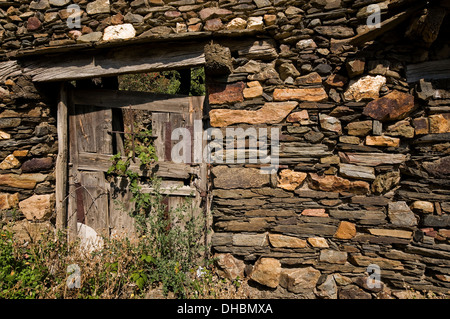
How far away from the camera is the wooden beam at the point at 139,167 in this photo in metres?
2.87

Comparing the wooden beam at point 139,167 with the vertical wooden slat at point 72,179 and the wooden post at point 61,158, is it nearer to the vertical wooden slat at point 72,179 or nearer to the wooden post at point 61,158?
the vertical wooden slat at point 72,179

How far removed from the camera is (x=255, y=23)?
2.37 m

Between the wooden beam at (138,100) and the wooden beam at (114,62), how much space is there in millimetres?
297

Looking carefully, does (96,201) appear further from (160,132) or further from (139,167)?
(160,132)

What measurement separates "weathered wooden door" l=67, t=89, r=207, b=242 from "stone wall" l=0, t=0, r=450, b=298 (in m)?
0.48

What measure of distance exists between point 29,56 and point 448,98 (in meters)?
4.20

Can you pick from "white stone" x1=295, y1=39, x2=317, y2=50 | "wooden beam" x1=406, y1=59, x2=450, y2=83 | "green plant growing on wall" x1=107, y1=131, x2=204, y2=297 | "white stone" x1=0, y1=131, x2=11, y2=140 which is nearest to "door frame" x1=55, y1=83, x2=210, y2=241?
"green plant growing on wall" x1=107, y1=131, x2=204, y2=297

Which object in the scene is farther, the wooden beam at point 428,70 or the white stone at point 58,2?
the white stone at point 58,2

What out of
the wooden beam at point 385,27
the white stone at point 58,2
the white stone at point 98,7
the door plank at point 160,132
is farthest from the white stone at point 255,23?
the white stone at point 58,2

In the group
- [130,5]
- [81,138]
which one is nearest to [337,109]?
[130,5]

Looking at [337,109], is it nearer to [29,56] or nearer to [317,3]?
[317,3]

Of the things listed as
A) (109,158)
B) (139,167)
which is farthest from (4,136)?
(139,167)

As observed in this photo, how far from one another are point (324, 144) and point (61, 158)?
291 cm

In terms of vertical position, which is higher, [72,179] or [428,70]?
[428,70]
